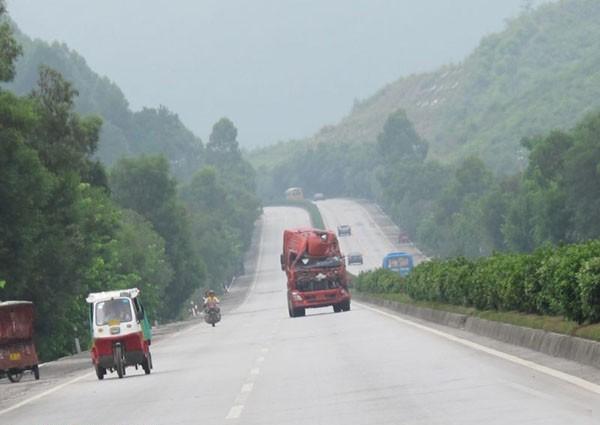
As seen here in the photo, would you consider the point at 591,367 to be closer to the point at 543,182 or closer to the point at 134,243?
the point at 134,243

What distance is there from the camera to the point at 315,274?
63844mm

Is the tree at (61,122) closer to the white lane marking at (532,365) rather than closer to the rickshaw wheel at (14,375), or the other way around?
the rickshaw wheel at (14,375)

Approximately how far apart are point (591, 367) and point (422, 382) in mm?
2265

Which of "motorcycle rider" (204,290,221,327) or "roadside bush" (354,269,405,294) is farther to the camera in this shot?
"roadside bush" (354,269,405,294)

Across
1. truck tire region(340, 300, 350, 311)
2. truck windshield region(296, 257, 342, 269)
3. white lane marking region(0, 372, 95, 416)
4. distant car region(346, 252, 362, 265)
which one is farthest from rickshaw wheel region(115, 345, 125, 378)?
distant car region(346, 252, 362, 265)

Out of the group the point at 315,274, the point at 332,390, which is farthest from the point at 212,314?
the point at 332,390

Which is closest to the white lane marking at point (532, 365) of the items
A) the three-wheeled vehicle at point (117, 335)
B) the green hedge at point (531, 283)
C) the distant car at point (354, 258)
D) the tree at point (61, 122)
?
the green hedge at point (531, 283)

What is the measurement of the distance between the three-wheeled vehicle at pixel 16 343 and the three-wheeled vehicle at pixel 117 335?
5.57 m

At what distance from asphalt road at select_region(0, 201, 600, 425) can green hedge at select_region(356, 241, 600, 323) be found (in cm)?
133

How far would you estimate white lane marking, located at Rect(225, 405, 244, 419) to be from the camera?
1752 centimetres

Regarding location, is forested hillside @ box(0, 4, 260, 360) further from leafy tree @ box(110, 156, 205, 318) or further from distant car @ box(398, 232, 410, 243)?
distant car @ box(398, 232, 410, 243)

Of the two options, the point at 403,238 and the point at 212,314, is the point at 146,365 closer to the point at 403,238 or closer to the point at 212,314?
the point at 212,314

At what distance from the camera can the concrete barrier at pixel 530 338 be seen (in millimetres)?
21125

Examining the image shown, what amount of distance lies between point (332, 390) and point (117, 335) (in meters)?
10.8
